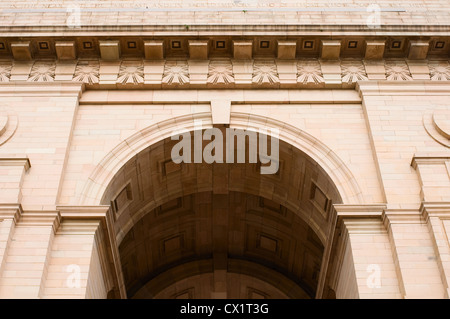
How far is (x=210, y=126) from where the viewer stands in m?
18.4

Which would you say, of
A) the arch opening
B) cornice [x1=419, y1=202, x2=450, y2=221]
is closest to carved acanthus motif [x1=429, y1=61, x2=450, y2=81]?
the arch opening

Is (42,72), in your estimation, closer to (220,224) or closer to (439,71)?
(220,224)

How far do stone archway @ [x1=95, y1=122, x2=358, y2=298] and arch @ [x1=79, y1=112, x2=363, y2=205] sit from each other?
143mm

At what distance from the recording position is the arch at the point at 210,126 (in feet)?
55.0

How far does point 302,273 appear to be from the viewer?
73.4 feet

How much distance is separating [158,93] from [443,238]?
8526 millimetres

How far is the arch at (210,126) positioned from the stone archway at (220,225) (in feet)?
0.47

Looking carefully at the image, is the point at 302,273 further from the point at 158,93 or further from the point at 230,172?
the point at 158,93

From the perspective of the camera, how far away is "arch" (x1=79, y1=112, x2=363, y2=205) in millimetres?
16750

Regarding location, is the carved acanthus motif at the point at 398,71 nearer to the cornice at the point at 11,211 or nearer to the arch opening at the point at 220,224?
the arch opening at the point at 220,224

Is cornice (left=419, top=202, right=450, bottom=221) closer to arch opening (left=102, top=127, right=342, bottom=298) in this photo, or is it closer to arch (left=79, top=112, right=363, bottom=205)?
arch (left=79, top=112, right=363, bottom=205)

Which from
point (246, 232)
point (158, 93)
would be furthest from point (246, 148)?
point (246, 232)

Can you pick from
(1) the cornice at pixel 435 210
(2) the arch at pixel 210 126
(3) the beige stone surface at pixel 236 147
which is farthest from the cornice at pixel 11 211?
(1) the cornice at pixel 435 210

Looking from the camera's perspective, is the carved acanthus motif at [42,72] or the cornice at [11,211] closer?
the cornice at [11,211]
